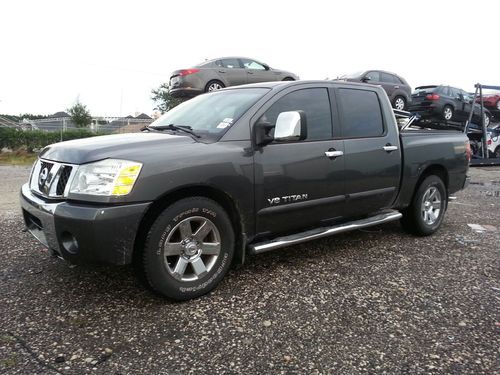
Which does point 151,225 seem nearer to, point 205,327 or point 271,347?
point 205,327

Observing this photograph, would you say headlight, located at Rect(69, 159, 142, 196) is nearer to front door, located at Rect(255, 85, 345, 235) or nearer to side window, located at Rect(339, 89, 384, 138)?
front door, located at Rect(255, 85, 345, 235)

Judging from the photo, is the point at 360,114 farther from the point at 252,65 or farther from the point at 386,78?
the point at 386,78

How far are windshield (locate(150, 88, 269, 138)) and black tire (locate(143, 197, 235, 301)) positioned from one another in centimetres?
68

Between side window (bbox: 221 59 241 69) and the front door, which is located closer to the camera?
the front door

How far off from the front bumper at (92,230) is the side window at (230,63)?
31.4 feet

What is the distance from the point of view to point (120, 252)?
276 cm

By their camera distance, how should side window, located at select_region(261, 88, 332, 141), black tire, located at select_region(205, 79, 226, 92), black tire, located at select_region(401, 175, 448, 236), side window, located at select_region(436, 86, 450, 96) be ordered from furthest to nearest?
side window, located at select_region(436, 86, 450, 96)
black tire, located at select_region(205, 79, 226, 92)
black tire, located at select_region(401, 175, 448, 236)
side window, located at select_region(261, 88, 332, 141)

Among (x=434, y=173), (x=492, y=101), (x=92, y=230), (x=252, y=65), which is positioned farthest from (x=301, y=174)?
(x=492, y=101)

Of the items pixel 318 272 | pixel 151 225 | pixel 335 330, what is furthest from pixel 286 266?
pixel 151 225

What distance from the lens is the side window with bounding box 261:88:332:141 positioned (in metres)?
3.70

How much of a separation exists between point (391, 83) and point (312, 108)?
9.83m

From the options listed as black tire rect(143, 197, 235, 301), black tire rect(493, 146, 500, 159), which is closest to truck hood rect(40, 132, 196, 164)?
black tire rect(143, 197, 235, 301)

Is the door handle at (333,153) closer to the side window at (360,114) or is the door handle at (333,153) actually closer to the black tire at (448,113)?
the side window at (360,114)

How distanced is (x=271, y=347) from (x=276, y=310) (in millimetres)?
488
